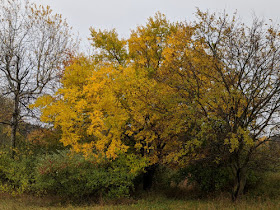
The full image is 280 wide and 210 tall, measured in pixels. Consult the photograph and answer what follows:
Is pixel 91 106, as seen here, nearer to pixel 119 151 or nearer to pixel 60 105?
pixel 60 105

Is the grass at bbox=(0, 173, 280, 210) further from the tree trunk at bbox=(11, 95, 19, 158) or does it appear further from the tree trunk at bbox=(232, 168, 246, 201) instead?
the tree trunk at bbox=(11, 95, 19, 158)

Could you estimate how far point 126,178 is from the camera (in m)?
14.8

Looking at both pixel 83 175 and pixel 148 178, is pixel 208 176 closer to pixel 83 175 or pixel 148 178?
pixel 148 178

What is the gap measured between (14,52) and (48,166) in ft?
31.4

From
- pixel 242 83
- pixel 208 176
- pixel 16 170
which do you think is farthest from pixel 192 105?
pixel 16 170

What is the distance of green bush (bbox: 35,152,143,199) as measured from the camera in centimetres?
1378

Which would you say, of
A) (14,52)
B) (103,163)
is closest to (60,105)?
(103,163)

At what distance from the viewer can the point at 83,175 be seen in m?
13.9

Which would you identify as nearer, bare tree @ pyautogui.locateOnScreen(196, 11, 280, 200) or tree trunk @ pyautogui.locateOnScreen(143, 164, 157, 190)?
bare tree @ pyautogui.locateOnScreen(196, 11, 280, 200)

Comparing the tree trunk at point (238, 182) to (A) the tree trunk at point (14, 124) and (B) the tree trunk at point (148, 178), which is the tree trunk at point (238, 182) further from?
(A) the tree trunk at point (14, 124)

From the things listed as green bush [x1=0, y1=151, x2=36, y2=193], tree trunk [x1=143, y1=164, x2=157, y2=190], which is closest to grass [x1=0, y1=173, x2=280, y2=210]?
green bush [x1=0, y1=151, x2=36, y2=193]

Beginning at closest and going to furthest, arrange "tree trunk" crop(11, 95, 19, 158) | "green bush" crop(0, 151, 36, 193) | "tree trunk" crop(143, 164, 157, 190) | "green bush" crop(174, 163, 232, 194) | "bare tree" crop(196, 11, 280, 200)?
"bare tree" crop(196, 11, 280, 200) → "green bush" crop(174, 163, 232, 194) → "green bush" crop(0, 151, 36, 193) → "tree trunk" crop(143, 164, 157, 190) → "tree trunk" crop(11, 95, 19, 158)

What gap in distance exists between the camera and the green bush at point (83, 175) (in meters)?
13.8

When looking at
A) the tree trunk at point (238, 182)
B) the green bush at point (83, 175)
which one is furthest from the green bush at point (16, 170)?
the tree trunk at point (238, 182)
